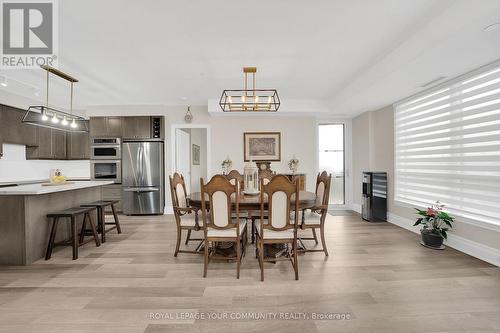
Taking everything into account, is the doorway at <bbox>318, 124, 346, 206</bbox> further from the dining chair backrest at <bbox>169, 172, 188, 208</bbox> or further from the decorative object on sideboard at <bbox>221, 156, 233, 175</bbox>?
the dining chair backrest at <bbox>169, 172, 188, 208</bbox>

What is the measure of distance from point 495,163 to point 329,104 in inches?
122

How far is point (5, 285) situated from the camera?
2.27m

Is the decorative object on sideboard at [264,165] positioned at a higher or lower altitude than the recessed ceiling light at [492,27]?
lower

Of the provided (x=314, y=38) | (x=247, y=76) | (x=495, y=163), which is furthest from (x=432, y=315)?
(x=247, y=76)

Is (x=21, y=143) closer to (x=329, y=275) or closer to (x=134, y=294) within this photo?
(x=134, y=294)

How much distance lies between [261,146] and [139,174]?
115 inches

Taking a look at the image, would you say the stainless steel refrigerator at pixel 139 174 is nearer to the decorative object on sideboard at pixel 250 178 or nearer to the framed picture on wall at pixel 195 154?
the framed picture on wall at pixel 195 154

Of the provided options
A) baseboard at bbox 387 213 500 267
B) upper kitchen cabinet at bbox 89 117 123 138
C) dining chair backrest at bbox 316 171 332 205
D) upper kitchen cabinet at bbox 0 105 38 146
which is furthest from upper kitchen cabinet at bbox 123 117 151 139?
baseboard at bbox 387 213 500 267

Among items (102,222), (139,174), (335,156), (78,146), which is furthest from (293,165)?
(78,146)

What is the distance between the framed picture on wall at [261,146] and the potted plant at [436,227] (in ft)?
10.2

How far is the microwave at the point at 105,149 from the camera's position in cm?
534

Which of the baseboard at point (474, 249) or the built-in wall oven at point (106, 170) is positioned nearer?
the baseboard at point (474, 249)

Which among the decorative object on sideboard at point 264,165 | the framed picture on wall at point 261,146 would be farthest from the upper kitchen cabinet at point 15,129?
the decorative object on sideboard at point 264,165

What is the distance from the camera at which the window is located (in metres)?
2.74
